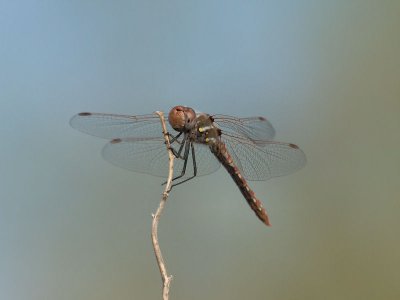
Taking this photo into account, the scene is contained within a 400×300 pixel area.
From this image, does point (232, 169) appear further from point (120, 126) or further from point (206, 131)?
point (120, 126)

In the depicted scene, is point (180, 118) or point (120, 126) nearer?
point (180, 118)

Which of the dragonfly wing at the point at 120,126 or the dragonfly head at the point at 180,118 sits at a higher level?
the dragonfly wing at the point at 120,126

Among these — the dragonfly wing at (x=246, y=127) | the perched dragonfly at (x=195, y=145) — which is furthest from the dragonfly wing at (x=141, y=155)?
the dragonfly wing at (x=246, y=127)

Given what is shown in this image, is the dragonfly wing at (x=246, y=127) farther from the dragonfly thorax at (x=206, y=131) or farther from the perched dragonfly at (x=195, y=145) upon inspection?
the dragonfly thorax at (x=206, y=131)

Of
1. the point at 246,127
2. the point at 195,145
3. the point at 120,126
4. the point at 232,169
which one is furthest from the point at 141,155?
the point at 246,127

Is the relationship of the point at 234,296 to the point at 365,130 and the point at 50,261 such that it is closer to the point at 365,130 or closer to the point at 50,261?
the point at 50,261

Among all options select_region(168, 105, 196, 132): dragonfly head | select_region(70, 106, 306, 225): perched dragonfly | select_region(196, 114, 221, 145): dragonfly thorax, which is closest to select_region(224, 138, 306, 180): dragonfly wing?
select_region(70, 106, 306, 225): perched dragonfly
